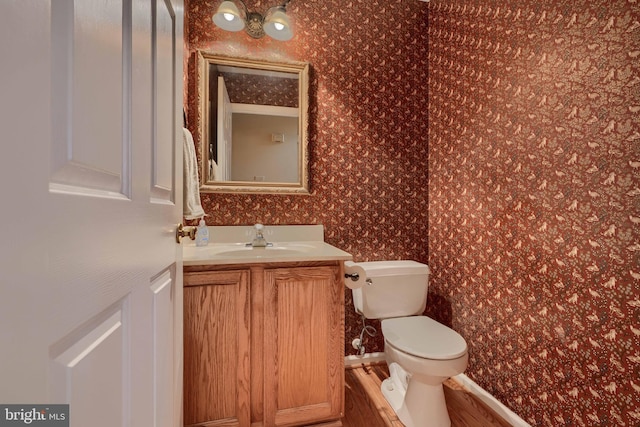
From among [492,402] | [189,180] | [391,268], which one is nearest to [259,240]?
[189,180]

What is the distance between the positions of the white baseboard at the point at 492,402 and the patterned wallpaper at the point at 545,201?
4 cm

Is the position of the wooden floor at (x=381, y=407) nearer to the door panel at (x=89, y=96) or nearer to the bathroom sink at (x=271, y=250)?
the bathroom sink at (x=271, y=250)

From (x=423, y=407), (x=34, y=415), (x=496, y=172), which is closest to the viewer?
(x=34, y=415)

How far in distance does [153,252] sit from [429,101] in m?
2.01

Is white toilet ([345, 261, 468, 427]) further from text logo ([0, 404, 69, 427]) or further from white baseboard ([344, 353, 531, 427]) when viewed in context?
text logo ([0, 404, 69, 427])

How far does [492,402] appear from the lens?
1.59 metres

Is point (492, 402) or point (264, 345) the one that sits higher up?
point (264, 345)

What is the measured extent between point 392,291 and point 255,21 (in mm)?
1825

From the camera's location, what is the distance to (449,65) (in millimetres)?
1893

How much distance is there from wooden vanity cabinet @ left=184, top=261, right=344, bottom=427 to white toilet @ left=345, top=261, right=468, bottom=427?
26 cm

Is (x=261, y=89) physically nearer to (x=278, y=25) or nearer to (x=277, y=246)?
(x=278, y=25)

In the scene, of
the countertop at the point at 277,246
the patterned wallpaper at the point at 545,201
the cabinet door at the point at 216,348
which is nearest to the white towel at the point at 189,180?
the countertop at the point at 277,246

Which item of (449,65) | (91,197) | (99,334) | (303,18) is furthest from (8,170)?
Answer: (449,65)

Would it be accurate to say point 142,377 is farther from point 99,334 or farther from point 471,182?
point 471,182
